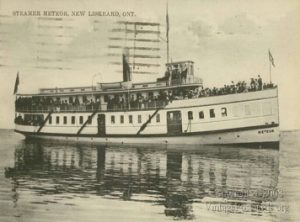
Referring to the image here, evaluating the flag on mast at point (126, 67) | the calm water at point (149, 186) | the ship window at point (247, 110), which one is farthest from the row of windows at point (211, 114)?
the flag on mast at point (126, 67)

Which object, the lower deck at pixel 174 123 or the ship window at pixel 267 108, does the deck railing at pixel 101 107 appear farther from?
the ship window at pixel 267 108

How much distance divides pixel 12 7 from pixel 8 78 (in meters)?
0.27

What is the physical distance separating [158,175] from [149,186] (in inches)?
4.0

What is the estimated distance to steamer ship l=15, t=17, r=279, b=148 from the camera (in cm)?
192

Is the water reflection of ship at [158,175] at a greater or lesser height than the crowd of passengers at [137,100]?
lesser

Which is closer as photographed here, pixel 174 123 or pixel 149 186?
pixel 149 186

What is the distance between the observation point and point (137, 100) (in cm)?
228

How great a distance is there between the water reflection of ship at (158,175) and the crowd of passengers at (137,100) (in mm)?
194

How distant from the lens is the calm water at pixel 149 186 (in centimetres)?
170

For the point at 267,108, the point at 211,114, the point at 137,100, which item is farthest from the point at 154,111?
the point at 267,108

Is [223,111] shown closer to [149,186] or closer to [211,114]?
[211,114]

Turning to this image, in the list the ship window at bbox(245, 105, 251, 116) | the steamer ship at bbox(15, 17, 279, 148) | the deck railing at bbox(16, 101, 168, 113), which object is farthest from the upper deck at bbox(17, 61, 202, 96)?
the ship window at bbox(245, 105, 251, 116)

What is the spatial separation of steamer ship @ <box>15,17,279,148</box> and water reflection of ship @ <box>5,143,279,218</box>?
0.33ft

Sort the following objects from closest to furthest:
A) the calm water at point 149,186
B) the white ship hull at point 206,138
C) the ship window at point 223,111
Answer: the calm water at point 149,186
the white ship hull at point 206,138
the ship window at point 223,111
